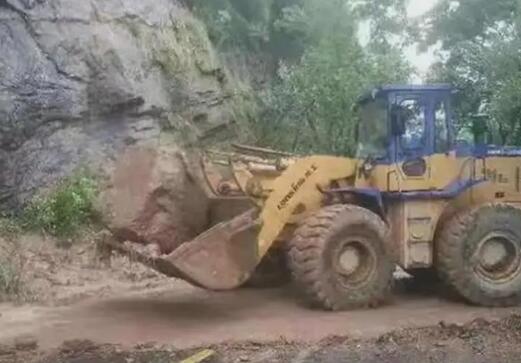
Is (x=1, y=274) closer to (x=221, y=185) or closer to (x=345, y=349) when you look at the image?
(x=221, y=185)

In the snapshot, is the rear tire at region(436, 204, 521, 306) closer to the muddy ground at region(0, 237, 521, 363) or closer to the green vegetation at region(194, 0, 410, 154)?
the muddy ground at region(0, 237, 521, 363)

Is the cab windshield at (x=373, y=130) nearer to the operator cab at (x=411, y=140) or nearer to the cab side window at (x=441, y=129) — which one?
the operator cab at (x=411, y=140)

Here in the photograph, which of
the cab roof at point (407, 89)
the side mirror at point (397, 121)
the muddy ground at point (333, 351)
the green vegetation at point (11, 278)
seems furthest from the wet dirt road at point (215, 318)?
the cab roof at point (407, 89)

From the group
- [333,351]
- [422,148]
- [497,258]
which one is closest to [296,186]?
[422,148]

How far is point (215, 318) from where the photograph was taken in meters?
9.34

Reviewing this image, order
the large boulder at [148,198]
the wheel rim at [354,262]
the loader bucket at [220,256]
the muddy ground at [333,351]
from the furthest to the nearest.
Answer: the large boulder at [148,198] → the wheel rim at [354,262] → the loader bucket at [220,256] → the muddy ground at [333,351]

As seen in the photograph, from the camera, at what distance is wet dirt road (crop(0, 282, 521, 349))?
8.38 m

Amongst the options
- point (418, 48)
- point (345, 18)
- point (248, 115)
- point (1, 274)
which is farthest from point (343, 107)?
point (1, 274)

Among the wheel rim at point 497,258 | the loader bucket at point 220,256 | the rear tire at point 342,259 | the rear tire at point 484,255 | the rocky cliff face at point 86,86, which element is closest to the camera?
the loader bucket at point 220,256

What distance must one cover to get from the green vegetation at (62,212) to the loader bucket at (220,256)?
5.25 m

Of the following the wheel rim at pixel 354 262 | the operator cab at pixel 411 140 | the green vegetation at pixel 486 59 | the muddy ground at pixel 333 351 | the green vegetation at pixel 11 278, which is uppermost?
the green vegetation at pixel 486 59

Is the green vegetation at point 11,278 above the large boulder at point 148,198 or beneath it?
beneath

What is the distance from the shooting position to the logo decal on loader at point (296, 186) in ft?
31.1

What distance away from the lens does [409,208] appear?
10094 mm
